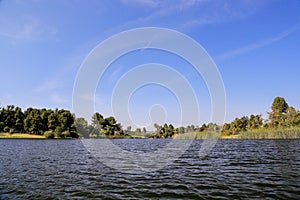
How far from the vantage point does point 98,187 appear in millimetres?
12055

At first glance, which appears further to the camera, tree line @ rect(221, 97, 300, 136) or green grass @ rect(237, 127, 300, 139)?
tree line @ rect(221, 97, 300, 136)

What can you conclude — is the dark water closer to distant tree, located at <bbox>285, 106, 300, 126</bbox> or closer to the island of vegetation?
the island of vegetation

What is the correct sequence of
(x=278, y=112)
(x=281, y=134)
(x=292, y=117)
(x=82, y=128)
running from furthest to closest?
1. (x=82, y=128)
2. (x=278, y=112)
3. (x=292, y=117)
4. (x=281, y=134)

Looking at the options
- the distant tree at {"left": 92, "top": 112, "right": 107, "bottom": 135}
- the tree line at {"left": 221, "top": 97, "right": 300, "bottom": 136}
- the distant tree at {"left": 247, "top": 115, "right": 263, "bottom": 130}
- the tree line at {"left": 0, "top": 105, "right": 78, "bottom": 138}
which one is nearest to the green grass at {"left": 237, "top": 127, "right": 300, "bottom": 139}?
the tree line at {"left": 221, "top": 97, "right": 300, "bottom": 136}

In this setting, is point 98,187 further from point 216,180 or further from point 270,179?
point 270,179

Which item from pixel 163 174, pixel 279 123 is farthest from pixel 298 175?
pixel 279 123

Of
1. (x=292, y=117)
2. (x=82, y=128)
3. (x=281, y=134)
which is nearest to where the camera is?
(x=281, y=134)

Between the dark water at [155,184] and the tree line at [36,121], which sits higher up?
the tree line at [36,121]

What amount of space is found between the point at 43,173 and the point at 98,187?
20.5 ft

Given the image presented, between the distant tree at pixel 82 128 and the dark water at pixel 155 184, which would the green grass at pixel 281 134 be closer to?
the dark water at pixel 155 184

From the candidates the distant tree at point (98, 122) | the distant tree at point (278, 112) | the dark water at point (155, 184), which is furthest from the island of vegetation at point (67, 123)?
the dark water at point (155, 184)

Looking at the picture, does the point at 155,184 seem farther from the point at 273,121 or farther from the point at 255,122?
the point at 255,122

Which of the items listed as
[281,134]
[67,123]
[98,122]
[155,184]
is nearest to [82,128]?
[67,123]

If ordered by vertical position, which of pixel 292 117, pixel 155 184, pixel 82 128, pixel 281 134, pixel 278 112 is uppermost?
pixel 278 112
